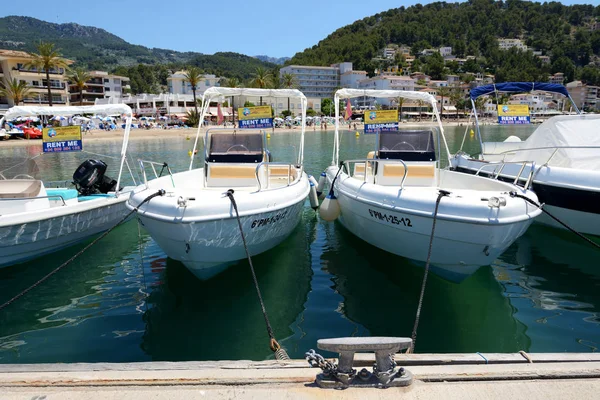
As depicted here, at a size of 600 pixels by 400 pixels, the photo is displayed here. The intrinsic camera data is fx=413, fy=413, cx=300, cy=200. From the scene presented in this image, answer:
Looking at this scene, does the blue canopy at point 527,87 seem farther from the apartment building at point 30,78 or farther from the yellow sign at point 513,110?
the apartment building at point 30,78

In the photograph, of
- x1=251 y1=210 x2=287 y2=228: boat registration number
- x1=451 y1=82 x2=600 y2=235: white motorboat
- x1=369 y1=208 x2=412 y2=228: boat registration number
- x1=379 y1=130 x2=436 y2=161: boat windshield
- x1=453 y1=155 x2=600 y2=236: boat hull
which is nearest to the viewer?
x1=369 y1=208 x2=412 y2=228: boat registration number

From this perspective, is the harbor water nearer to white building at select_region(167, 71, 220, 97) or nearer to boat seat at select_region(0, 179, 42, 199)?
boat seat at select_region(0, 179, 42, 199)

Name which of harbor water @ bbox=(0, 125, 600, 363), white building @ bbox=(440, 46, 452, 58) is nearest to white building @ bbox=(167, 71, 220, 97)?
harbor water @ bbox=(0, 125, 600, 363)

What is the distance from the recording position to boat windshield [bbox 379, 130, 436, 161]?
9164 mm

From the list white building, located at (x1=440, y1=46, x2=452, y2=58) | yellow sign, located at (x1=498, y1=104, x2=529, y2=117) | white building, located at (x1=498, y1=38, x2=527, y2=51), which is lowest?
yellow sign, located at (x1=498, y1=104, x2=529, y2=117)

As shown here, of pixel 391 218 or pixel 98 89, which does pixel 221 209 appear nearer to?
pixel 391 218

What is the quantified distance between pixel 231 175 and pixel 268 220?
2145mm

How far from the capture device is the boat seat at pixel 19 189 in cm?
826

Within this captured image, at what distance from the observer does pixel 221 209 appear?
6.22m

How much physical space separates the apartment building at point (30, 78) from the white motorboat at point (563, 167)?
67035 millimetres

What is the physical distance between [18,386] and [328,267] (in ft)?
19.4

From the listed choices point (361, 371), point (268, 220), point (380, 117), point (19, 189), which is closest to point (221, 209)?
point (268, 220)

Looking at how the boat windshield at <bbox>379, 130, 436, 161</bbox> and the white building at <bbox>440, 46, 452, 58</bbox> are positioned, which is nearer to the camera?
the boat windshield at <bbox>379, 130, 436, 161</bbox>

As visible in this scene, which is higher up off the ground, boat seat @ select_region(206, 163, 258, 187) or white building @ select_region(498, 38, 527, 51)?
white building @ select_region(498, 38, 527, 51)
